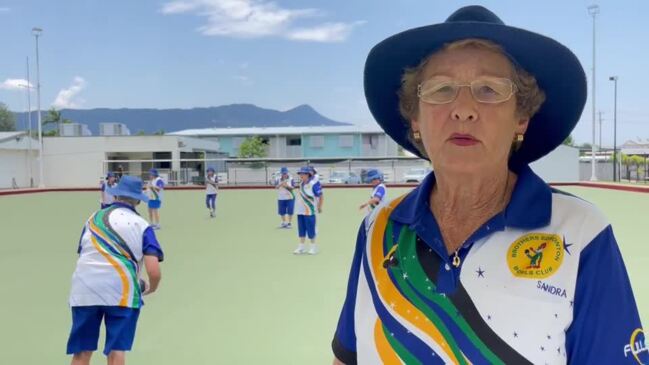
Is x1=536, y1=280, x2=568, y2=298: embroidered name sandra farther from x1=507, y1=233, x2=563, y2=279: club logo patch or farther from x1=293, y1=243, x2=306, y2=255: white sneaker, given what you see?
x1=293, y1=243, x2=306, y2=255: white sneaker

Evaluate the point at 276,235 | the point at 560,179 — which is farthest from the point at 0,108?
the point at 276,235

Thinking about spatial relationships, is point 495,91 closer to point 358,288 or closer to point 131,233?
point 358,288

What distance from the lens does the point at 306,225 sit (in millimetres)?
9906

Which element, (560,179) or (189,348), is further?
(560,179)

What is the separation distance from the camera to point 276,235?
12.1 metres

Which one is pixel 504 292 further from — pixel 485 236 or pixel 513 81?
pixel 513 81

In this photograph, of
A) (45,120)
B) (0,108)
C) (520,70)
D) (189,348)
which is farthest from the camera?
(0,108)

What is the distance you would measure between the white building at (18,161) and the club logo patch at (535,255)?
39.1 m

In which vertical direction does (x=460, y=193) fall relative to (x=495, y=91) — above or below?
below

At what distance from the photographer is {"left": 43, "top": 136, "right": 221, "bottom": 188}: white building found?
39969 millimetres

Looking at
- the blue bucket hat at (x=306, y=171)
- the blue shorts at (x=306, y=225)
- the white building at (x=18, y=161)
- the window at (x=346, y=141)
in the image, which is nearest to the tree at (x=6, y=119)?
the white building at (x=18, y=161)

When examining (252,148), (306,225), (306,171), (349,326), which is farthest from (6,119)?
(349,326)

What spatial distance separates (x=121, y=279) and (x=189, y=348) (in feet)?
4.64

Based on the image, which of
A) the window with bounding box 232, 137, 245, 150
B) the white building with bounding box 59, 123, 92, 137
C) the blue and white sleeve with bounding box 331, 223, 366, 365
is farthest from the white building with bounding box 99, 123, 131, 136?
the blue and white sleeve with bounding box 331, 223, 366, 365
